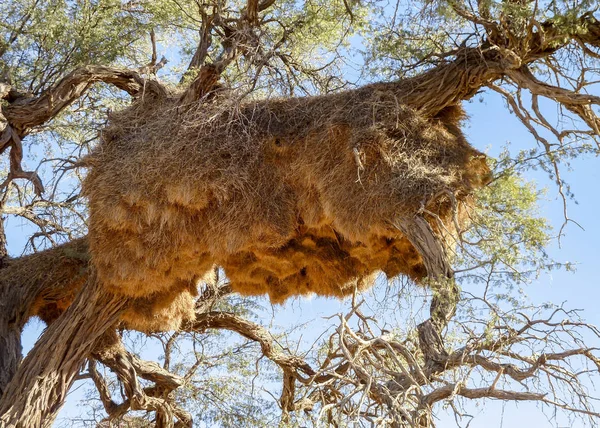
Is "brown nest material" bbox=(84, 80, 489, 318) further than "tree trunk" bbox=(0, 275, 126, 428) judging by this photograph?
No

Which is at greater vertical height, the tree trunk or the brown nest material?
the brown nest material

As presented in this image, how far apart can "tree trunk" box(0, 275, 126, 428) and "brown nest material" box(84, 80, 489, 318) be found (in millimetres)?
351

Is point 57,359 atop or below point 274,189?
below

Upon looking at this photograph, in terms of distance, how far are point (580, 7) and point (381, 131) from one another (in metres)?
1.83

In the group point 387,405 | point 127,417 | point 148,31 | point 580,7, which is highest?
point 148,31

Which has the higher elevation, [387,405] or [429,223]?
[429,223]

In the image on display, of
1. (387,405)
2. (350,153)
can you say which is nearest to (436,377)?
(387,405)

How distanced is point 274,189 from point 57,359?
2996mm

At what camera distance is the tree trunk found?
27.2ft

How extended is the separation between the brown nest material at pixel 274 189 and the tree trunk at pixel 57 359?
35 centimetres

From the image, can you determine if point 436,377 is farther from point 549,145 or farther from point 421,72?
point 421,72

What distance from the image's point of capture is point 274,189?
759 centimetres

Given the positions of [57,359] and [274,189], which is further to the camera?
[57,359]

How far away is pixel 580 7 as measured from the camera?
6375 mm
